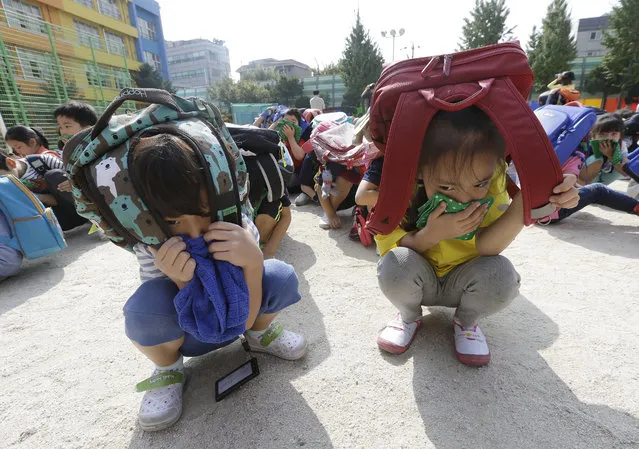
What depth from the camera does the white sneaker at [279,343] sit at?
1.33 meters

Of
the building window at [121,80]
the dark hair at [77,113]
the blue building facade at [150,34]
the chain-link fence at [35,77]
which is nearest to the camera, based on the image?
the dark hair at [77,113]

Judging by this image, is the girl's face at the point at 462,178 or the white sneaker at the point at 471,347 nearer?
the girl's face at the point at 462,178

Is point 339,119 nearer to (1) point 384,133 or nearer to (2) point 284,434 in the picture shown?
(1) point 384,133

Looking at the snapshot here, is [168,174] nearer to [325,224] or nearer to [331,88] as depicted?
[325,224]

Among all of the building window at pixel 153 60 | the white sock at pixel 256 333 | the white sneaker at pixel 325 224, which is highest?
the building window at pixel 153 60

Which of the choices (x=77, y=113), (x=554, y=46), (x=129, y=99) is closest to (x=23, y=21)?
(x=77, y=113)

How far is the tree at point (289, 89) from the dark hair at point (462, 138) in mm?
32770

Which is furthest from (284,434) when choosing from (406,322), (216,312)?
(406,322)

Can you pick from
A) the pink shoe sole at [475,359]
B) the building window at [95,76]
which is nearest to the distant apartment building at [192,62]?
the building window at [95,76]

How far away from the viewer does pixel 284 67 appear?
54.9m

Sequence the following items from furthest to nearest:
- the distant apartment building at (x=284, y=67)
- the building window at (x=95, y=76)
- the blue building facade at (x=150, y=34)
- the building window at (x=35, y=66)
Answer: the distant apartment building at (x=284, y=67) < the blue building facade at (x=150, y=34) < the building window at (x=95, y=76) < the building window at (x=35, y=66)

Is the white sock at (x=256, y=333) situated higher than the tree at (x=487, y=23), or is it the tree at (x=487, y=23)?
the tree at (x=487, y=23)

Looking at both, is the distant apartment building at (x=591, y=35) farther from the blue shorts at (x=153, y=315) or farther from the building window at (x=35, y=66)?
the blue shorts at (x=153, y=315)

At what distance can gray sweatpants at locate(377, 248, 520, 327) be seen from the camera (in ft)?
4.01
